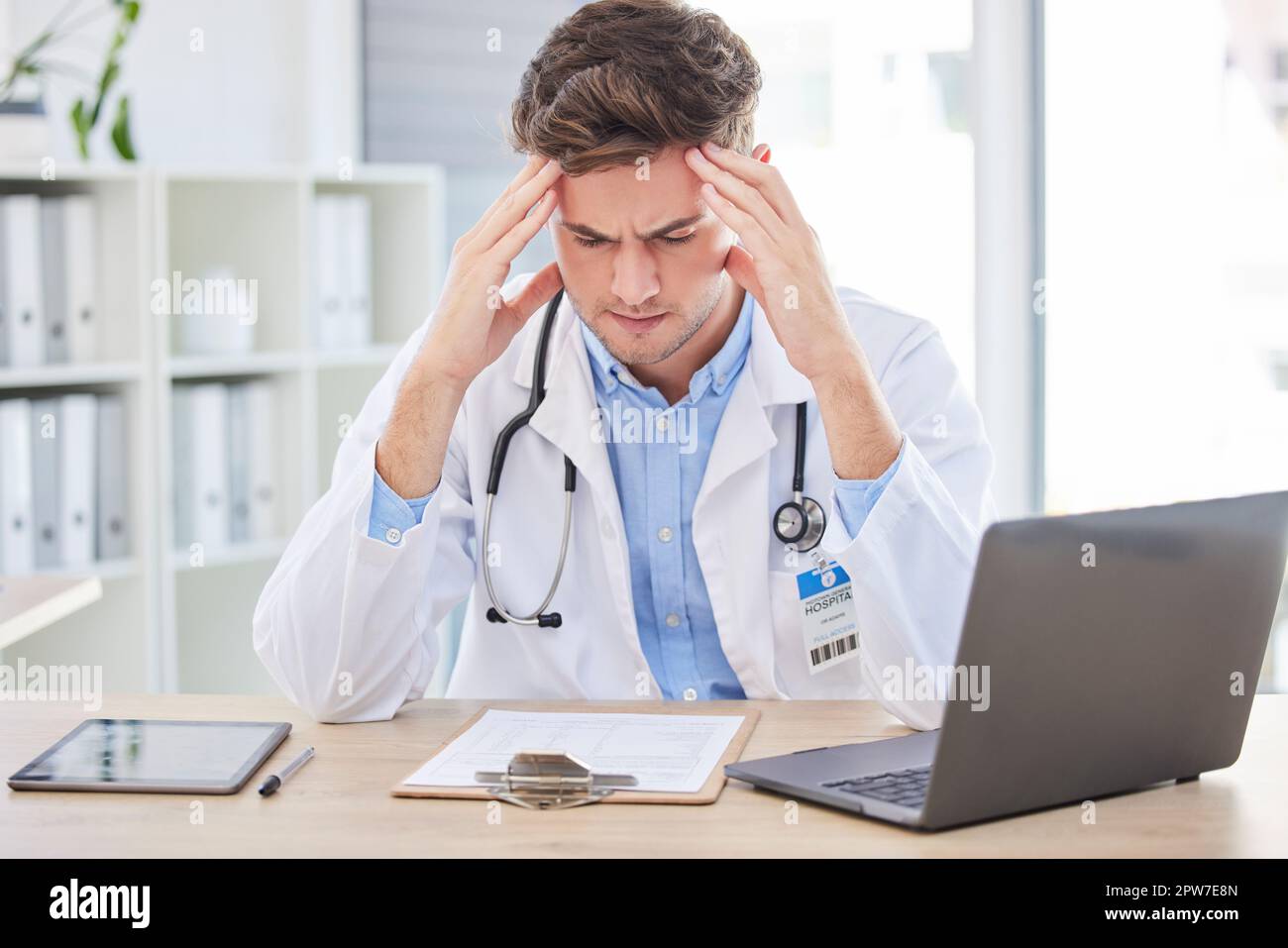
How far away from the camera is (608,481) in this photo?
170 cm

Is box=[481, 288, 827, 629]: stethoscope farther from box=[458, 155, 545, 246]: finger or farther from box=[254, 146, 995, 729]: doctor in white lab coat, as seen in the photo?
box=[458, 155, 545, 246]: finger

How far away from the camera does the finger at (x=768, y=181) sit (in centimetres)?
160

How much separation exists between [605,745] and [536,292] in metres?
0.68

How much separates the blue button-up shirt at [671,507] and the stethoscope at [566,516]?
2.2 inches

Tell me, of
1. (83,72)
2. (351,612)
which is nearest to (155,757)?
(351,612)

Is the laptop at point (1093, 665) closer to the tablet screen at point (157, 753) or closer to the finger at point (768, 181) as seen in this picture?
the tablet screen at point (157, 753)

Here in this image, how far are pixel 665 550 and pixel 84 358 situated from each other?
154 cm

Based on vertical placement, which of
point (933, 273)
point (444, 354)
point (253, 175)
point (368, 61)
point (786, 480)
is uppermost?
point (368, 61)

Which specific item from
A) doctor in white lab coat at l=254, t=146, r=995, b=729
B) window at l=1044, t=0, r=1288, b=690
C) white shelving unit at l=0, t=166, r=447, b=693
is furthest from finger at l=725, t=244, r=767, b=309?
white shelving unit at l=0, t=166, r=447, b=693

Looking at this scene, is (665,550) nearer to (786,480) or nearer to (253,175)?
(786,480)

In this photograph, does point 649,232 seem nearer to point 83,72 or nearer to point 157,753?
point 157,753

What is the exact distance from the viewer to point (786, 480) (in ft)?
5.59

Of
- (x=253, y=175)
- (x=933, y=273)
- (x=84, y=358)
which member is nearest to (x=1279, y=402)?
(x=933, y=273)

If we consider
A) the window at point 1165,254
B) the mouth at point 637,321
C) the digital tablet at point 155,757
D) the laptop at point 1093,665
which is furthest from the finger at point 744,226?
the window at point 1165,254
